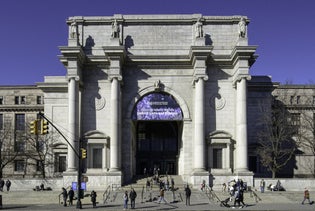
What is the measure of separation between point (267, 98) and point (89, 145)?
75.3 feet

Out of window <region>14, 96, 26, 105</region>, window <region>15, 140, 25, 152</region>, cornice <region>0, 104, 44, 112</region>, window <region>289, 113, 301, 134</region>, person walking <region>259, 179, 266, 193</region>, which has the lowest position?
person walking <region>259, 179, 266, 193</region>

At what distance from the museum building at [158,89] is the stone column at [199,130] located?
0.35 feet

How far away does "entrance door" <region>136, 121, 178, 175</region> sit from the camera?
6362 cm

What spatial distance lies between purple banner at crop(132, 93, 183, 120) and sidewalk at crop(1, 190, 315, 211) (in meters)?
10.1

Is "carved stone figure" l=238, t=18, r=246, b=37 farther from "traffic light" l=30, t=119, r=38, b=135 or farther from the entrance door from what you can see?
"traffic light" l=30, t=119, r=38, b=135

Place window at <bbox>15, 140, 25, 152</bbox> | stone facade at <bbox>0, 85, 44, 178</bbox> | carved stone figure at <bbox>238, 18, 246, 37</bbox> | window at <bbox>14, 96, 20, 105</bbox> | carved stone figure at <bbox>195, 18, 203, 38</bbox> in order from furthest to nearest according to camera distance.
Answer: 1. window at <bbox>14, 96, 20, 105</bbox>
2. stone facade at <bbox>0, 85, 44, 178</bbox>
3. window at <bbox>15, 140, 25, 152</bbox>
4. carved stone figure at <bbox>195, 18, 203, 38</bbox>
5. carved stone figure at <bbox>238, 18, 246, 37</bbox>

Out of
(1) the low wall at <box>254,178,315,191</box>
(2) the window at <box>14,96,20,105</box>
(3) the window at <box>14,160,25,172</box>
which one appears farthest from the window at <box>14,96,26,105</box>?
(1) the low wall at <box>254,178,315,191</box>

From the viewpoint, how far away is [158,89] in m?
53.2

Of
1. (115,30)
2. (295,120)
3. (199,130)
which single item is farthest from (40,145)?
(295,120)

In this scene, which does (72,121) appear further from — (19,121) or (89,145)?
(19,121)

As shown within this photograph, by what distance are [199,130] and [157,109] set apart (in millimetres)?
5605

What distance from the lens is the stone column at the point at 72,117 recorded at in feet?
164

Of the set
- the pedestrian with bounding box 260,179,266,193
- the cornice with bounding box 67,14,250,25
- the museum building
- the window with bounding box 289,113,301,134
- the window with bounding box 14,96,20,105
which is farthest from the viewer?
the window with bounding box 14,96,20,105

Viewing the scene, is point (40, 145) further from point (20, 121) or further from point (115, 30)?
point (115, 30)
